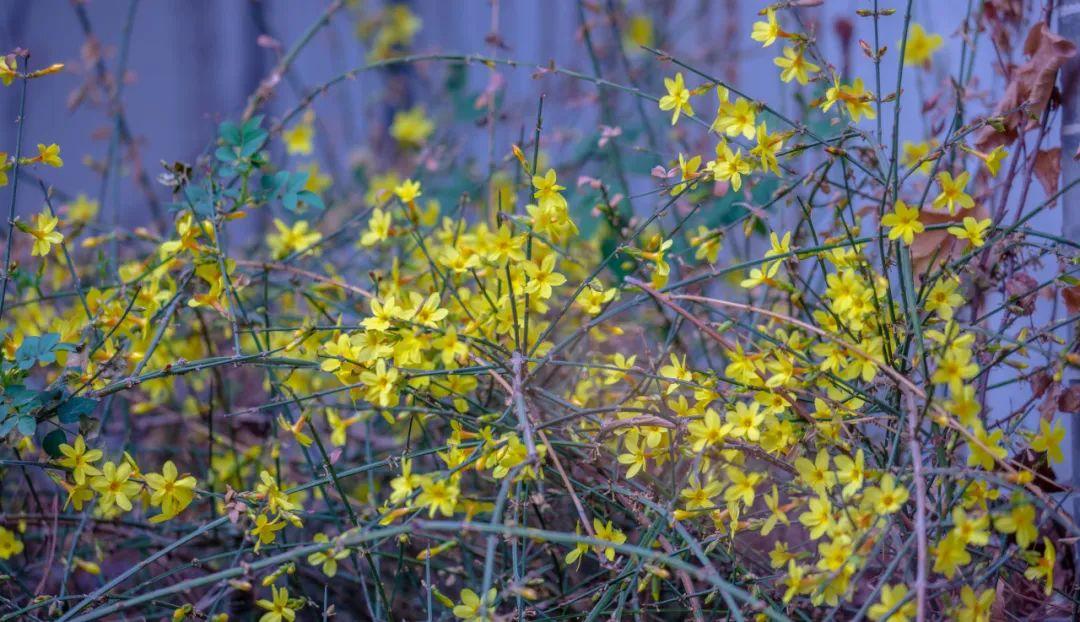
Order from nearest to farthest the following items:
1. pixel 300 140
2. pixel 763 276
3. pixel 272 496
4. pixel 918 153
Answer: pixel 272 496 → pixel 763 276 → pixel 918 153 → pixel 300 140

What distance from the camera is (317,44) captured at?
14.2 ft

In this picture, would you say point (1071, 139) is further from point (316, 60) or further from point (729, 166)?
point (316, 60)

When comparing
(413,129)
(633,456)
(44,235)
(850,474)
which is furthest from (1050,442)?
(413,129)

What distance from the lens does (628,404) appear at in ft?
4.60

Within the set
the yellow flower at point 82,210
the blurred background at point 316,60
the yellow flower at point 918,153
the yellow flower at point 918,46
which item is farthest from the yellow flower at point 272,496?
the blurred background at point 316,60

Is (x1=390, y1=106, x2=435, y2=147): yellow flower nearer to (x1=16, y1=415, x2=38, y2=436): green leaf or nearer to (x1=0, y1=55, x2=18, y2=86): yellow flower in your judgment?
(x1=0, y1=55, x2=18, y2=86): yellow flower

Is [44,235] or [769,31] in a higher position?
[769,31]

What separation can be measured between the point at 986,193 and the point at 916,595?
2.73 ft

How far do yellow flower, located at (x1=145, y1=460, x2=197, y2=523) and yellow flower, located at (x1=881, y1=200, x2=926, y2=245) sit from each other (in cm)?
95

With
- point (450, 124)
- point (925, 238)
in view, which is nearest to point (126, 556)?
point (925, 238)

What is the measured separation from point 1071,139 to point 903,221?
0.51 m

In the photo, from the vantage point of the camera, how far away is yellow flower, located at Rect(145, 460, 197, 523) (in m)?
1.23

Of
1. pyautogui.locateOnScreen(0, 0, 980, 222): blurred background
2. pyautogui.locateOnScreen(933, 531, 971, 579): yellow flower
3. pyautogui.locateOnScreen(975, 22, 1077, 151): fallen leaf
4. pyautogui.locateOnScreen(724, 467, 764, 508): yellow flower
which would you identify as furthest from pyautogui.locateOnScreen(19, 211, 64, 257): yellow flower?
pyautogui.locateOnScreen(0, 0, 980, 222): blurred background

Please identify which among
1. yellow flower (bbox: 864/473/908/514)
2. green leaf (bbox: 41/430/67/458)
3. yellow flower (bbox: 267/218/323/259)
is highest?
yellow flower (bbox: 267/218/323/259)
